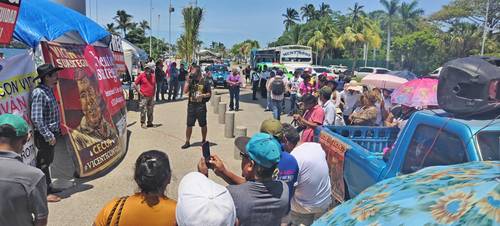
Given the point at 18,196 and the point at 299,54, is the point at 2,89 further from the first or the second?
the point at 299,54

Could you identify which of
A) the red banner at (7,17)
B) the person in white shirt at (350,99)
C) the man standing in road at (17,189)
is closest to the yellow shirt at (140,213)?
the man standing in road at (17,189)

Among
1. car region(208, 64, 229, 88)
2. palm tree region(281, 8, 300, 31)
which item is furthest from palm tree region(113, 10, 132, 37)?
car region(208, 64, 229, 88)

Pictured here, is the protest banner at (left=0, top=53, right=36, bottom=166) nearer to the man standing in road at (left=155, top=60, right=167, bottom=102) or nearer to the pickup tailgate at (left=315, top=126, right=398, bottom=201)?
the pickup tailgate at (left=315, top=126, right=398, bottom=201)

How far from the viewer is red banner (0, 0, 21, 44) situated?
19.4 feet

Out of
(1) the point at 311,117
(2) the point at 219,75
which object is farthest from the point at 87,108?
(2) the point at 219,75

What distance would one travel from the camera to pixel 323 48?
67.2m

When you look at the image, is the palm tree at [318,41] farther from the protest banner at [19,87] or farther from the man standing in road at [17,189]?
the man standing in road at [17,189]

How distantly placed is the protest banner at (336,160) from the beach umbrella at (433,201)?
3.07 m

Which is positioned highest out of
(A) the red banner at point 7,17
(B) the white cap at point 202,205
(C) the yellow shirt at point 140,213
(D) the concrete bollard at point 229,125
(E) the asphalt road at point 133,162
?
(A) the red banner at point 7,17

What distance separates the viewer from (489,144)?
3.41 m

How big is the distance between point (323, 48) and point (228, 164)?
60.4 meters

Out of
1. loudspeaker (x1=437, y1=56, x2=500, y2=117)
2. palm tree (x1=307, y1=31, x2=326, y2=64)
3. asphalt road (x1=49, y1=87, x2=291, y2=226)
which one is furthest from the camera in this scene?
palm tree (x1=307, y1=31, x2=326, y2=64)

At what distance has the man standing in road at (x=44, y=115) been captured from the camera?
5796 millimetres

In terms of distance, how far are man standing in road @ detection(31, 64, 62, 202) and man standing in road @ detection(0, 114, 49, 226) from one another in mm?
2636
